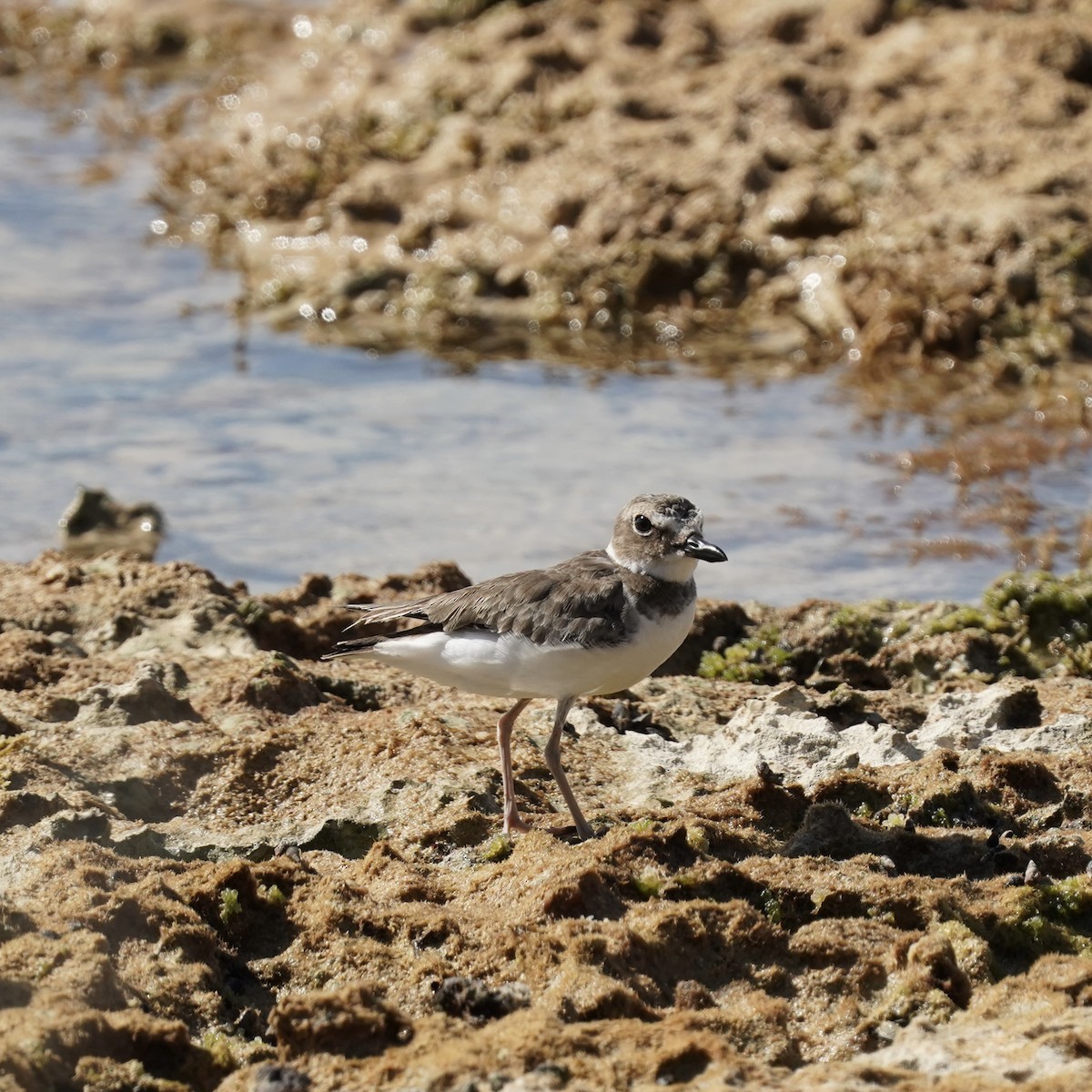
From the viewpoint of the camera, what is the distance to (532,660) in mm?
5977

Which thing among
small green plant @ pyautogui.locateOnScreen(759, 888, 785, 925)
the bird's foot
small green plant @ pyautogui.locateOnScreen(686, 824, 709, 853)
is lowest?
the bird's foot

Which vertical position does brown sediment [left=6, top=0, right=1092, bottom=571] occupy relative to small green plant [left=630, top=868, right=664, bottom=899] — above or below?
above

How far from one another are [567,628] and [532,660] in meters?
0.17

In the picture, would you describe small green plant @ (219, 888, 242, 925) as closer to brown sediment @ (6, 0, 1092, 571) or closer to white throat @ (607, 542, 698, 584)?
white throat @ (607, 542, 698, 584)

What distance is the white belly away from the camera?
5938 millimetres

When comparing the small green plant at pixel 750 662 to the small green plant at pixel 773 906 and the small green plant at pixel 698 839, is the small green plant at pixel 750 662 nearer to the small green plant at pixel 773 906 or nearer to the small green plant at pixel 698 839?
the small green plant at pixel 698 839

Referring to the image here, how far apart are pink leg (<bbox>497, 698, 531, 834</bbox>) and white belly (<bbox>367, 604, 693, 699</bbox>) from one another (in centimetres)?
8

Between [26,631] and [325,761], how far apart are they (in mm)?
1902

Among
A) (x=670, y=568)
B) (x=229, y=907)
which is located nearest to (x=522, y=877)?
(x=229, y=907)

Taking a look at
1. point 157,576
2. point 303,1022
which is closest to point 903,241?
point 157,576

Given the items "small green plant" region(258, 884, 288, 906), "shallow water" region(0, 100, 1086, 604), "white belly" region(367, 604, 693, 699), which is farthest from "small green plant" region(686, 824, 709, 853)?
"shallow water" region(0, 100, 1086, 604)

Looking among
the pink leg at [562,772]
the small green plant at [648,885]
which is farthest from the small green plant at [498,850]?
the small green plant at [648,885]

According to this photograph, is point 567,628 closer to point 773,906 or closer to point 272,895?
point 773,906

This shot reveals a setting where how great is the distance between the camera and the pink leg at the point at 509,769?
5.80 m
